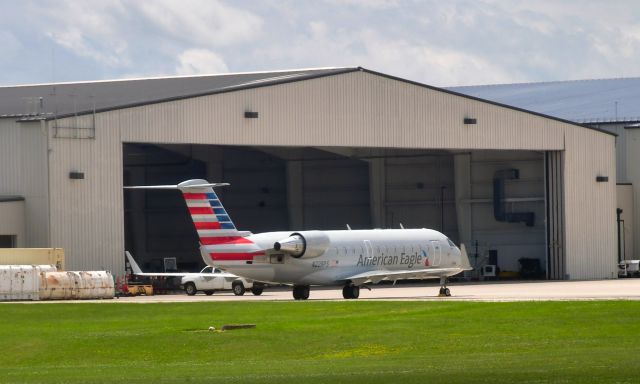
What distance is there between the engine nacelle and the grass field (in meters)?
7.58

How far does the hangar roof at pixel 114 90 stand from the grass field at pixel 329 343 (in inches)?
957

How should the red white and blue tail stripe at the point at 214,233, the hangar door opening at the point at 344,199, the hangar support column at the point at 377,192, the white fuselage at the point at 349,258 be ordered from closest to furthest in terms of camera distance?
the red white and blue tail stripe at the point at 214,233 < the white fuselage at the point at 349,258 < the hangar door opening at the point at 344,199 < the hangar support column at the point at 377,192

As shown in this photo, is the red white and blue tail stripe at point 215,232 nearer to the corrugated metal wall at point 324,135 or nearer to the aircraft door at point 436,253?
the corrugated metal wall at point 324,135

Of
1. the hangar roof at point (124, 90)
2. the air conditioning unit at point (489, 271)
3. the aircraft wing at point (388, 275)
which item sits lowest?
the air conditioning unit at point (489, 271)

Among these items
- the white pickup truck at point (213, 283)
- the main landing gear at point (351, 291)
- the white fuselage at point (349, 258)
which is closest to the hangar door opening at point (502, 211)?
the white fuselage at point (349, 258)

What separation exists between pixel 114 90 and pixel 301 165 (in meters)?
15.7

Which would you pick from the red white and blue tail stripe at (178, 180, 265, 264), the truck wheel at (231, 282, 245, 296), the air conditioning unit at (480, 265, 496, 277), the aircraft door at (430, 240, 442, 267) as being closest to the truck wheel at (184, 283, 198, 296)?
the truck wheel at (231, 282, 245, 296)

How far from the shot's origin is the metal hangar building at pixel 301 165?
65.7 metres

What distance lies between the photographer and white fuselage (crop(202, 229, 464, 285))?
193 feet

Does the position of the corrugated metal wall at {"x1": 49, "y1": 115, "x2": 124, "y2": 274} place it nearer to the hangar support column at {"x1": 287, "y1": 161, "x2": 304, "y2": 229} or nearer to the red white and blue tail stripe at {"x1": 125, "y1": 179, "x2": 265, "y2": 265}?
the red white and blue tail stripe at {"x1": 125, "y1": 179, "x2": 265, "y2": 265}

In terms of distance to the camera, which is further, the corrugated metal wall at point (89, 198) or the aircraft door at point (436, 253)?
the aircraft door at point (436, 253)

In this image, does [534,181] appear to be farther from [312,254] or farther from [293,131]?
[312,254]

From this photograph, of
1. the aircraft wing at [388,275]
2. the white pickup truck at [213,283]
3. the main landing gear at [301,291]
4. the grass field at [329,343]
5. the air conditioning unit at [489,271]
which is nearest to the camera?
the grass field at [329,343]

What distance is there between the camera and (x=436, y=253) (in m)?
65.6
